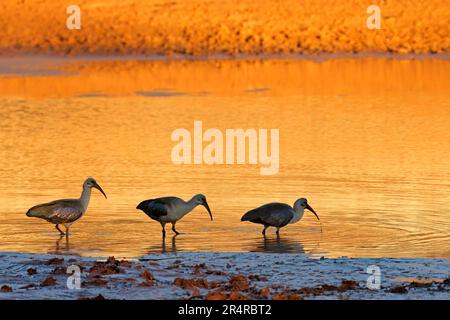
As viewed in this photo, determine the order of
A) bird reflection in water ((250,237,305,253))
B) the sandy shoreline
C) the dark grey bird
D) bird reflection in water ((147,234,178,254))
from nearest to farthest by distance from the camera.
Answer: the sandy shoreline
bird reflection in water ((147,234,178,254))
bird reflection in water ((250,237,305,253))
the dark grey bird

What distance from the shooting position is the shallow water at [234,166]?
52.6ft

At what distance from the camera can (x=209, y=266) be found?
13578 millimetres

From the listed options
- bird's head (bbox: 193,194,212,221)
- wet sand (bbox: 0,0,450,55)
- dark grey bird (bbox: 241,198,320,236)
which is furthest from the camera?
wet sand (bbox: 0,0,450,55)

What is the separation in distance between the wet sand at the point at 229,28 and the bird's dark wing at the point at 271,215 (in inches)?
1367

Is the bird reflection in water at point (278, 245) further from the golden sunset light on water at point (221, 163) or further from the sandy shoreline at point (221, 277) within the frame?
the sandy shoreline at point (221, 277)

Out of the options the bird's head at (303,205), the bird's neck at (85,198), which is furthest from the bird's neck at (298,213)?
the bird's neck at (85,198)

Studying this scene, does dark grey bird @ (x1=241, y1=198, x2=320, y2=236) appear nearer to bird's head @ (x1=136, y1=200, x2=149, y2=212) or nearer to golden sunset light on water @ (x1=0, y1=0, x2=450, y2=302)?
golden sunset light on water @ (x1=0, y1=0, x2=450, y2=302)

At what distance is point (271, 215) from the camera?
1625 centimetres

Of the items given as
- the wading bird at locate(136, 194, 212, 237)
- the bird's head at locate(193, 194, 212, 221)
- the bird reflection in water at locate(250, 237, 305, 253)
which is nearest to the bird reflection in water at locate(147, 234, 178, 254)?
the wading bird at locate(136, 194, 212, 237)

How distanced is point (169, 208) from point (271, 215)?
54.9 inches

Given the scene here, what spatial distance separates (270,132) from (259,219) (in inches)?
429

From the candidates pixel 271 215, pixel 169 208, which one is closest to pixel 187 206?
pixel 169 208

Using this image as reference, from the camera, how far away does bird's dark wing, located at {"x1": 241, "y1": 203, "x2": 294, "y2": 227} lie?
53.3ft

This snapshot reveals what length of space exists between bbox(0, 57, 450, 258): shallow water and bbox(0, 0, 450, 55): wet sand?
23.3ft
